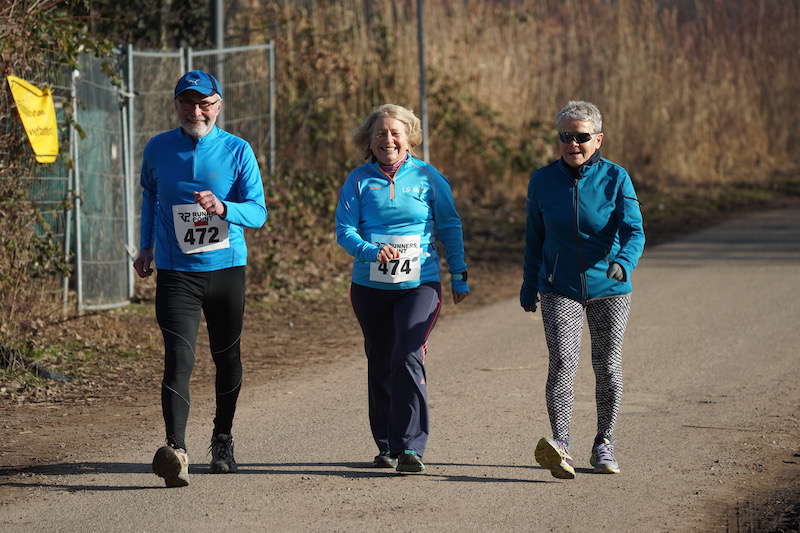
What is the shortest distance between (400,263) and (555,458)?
3.81 feet

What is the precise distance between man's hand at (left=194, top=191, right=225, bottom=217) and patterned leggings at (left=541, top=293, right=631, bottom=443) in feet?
5.24

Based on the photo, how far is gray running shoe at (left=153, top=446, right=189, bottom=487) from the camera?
604cm

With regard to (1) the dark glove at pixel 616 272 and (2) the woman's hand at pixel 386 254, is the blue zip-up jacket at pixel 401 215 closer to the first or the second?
(2) the woman's hand at pixel 386 254

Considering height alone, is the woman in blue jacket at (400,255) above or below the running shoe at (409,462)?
above

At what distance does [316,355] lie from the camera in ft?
32.7

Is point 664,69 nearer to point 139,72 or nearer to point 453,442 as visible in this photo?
point 139,72

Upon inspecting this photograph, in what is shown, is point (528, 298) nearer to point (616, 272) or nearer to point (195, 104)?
point (616, 272)

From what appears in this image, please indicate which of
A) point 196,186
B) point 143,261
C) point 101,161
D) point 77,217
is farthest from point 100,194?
point 196,186

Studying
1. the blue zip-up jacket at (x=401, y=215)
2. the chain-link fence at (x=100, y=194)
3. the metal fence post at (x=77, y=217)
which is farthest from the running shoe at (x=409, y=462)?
the chain-link fence at (x=100, y=194)

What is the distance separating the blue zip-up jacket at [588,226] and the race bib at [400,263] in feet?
2.04

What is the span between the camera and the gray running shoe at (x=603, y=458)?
634 centimetres

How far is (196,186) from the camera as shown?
247 inches

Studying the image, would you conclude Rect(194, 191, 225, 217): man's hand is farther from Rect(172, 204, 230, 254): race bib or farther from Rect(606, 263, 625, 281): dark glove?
Rect(606, 263, 625, 281): dark glove

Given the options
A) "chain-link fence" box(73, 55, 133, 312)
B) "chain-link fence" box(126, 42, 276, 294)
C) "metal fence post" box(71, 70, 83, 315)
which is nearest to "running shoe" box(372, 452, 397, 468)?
"metal fence post" box(71, 70, 83, 315)
